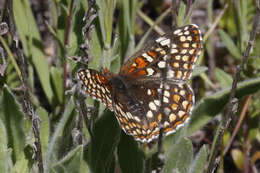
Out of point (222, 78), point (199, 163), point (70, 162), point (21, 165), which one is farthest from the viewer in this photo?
point (222, 78)

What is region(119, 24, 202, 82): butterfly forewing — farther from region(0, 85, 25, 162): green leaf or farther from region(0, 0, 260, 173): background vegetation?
region(0, 85, 25, 162): green leaf

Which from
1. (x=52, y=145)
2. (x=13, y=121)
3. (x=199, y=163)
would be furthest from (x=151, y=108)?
(x=13, y=121)

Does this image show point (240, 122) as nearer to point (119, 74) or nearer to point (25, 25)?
point (119, 74)

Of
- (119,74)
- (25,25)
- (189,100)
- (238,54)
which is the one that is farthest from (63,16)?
(238,54)

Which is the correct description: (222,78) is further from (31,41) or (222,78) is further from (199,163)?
(31,41)

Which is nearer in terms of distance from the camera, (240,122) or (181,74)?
(181,74)

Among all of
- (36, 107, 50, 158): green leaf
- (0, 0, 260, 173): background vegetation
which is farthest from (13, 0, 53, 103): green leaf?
(36, 107, 50, 158): green leaf
